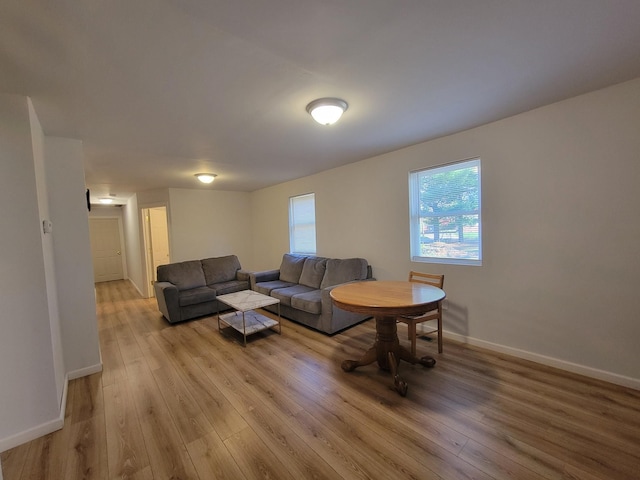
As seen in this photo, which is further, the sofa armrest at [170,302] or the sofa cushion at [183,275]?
the sofa cushion at [183,275]

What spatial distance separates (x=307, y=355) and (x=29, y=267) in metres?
2.36

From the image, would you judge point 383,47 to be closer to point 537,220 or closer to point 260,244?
point 537,220

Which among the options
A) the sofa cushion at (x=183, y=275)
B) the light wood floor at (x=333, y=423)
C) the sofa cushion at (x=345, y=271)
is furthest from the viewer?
the sofa cushion at (x=183, y=275)

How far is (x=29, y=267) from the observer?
1833 millimetres

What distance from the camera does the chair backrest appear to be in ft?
9.39

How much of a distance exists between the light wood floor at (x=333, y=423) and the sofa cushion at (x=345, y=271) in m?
1.19

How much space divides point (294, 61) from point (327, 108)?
0.53 meters

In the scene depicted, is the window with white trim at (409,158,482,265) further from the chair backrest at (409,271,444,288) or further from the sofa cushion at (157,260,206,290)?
the sofa cushion at (157,260,206,290)

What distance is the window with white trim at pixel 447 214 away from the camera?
2916mm

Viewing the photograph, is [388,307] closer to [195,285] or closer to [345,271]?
[345,271]

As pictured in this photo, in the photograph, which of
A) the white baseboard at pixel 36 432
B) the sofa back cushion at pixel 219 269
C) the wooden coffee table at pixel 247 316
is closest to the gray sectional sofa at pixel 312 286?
the wooden coffee table at pixel 247 316

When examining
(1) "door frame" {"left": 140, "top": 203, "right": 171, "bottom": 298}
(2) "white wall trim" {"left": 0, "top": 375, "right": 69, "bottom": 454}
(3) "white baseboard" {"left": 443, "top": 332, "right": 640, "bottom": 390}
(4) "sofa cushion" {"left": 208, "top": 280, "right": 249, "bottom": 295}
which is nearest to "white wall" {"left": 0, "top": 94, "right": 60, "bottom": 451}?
(2) "white wall trim" {"left": 0, "top": 375, "right": 69, "bottom": 454}

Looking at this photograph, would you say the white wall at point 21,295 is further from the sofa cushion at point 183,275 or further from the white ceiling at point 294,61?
the sofa cushion at point 183,275

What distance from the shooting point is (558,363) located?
2.41m
